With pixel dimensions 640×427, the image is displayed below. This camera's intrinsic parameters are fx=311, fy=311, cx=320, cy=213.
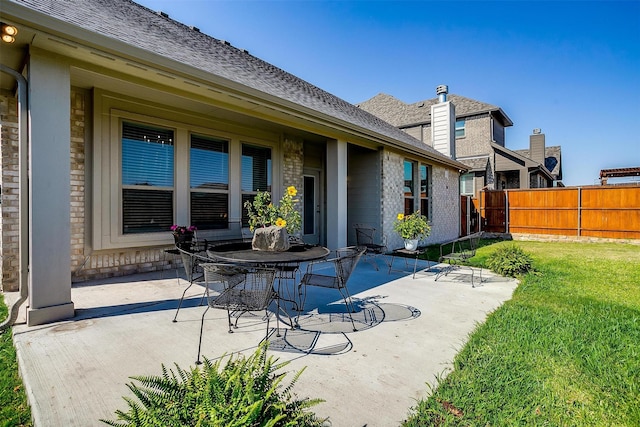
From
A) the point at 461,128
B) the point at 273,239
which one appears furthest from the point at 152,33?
the point at 461,128

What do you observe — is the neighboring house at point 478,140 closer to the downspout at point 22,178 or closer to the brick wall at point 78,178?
the brick wall at point 78,178

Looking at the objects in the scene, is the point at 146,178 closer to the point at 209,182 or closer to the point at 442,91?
the point at 209,182

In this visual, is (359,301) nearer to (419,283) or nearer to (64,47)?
(419,283)

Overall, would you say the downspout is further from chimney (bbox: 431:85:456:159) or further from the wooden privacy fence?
the wooden privacy fence

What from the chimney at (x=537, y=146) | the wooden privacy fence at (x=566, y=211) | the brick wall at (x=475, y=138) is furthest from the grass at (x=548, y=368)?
the chimney at (x=537, y=146)

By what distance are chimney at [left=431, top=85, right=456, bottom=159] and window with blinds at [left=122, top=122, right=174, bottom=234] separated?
40.5 ft

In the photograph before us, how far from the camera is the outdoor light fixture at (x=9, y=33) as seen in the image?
298 cm

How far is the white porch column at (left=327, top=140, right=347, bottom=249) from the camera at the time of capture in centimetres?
754

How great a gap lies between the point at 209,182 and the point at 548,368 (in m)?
6.27

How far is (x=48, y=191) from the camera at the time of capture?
3.35 m

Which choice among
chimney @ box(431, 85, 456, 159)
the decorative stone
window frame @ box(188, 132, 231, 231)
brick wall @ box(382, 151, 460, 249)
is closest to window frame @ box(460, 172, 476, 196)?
chimney @ box(431, 85, 456, 159)

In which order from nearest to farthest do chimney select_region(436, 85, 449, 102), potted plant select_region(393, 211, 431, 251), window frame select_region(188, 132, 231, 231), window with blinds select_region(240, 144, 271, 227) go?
window frame select_region(188, 132, 231, 231)
potted plant select_region(393, 211, 431, 251)
window with blinds select_region(240, 144, 271, 227)
chimney select_region(436, 85, 449, 102)

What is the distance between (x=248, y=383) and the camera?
152 centimetres

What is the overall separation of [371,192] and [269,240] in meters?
5.37
